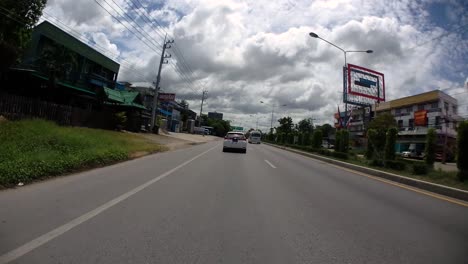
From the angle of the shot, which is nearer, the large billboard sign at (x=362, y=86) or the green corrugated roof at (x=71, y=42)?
the green corrugated roof at (x=71, y=42)

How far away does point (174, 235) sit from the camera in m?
4.13

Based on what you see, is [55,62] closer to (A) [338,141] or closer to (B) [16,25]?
(B) [16,25]

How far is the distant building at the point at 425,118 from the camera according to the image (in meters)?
46.9

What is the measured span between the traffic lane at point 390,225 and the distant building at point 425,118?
42.7m

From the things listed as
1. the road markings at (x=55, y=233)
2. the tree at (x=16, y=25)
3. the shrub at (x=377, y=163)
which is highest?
the tree at (x=16, y=25)

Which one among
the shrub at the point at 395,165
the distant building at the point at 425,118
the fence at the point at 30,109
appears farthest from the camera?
the distant building at the point at 425,118

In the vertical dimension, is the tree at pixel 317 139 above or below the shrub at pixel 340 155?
above

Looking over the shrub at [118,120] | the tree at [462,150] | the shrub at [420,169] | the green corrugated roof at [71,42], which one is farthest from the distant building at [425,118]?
the green corrugated roof at [71,42]

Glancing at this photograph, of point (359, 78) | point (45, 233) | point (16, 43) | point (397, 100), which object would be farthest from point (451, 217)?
point (397, 100)

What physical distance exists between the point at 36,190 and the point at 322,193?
6529mm

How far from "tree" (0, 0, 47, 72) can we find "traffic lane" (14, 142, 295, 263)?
804 inches

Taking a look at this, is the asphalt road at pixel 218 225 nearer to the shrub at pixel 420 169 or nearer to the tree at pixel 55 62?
the shrub at pixel 420 169

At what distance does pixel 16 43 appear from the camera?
79.2ft

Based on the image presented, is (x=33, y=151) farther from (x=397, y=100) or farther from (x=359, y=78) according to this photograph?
(x=397, y=100)
